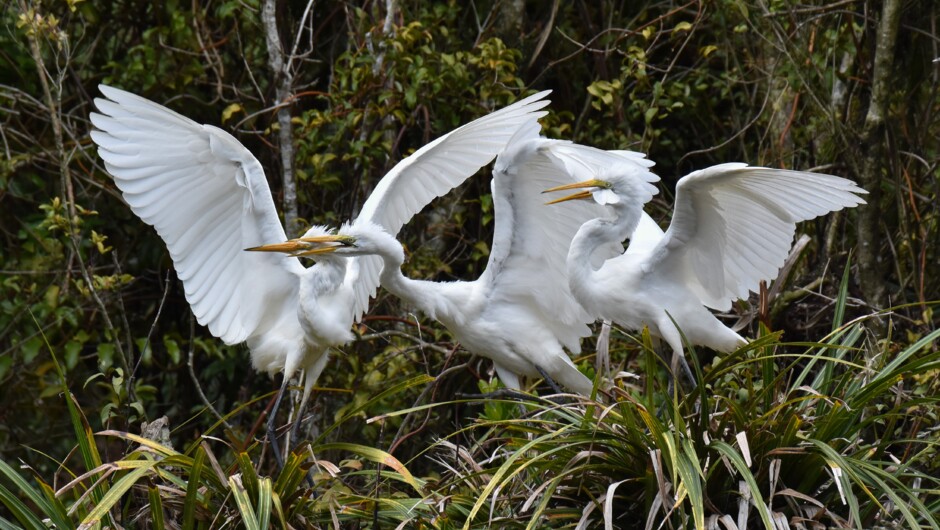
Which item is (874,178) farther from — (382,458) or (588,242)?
(382,458)

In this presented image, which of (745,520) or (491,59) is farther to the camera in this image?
(491,59)

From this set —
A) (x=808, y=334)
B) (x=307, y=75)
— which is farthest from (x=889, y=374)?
(x=307, y=75)

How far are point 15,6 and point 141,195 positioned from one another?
6.50 ft

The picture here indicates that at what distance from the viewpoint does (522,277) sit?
14.8 ft

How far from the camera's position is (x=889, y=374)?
306 cm

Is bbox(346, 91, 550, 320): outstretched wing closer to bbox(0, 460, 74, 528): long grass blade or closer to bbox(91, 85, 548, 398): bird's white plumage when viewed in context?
bbox(91, 85, 548, 398): bird's white plumage

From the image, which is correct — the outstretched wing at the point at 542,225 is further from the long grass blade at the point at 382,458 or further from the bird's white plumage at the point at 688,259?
the long grass blade at the point at 382,458

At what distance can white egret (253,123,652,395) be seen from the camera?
425 centimetres

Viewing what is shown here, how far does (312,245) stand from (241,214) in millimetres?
408

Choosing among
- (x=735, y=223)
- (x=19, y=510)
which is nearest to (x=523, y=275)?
(x=735, y=223)

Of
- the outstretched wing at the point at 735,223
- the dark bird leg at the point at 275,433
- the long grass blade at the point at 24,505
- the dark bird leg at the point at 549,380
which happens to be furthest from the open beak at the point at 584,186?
the long grass blade at the point at 24,505

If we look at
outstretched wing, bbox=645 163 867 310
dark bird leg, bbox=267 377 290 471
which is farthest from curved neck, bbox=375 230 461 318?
outstretched wing, bbox=645 163 867 310

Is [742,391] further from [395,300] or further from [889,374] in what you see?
[395,300]

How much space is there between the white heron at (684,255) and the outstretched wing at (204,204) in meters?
1.04
